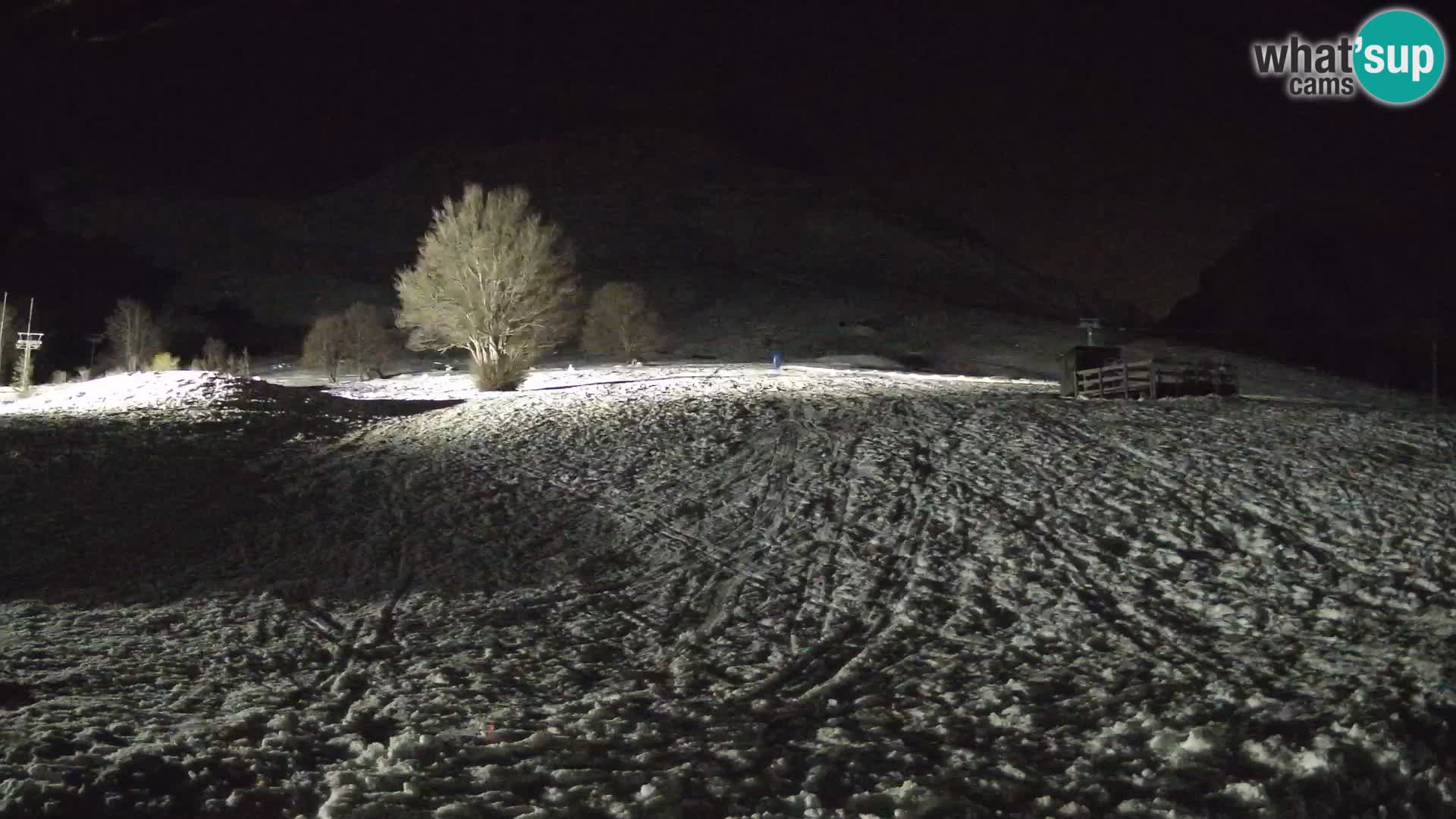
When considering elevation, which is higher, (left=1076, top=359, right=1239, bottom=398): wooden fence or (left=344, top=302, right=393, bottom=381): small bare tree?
(left=344, top=302, right=393, bottom=381): small bare tree

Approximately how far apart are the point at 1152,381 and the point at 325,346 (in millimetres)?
76302

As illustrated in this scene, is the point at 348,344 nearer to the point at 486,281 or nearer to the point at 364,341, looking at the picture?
the point at 364,341

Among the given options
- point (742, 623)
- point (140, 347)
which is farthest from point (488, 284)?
point (140, 347)

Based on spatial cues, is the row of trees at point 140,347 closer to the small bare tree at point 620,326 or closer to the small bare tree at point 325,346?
the small bare tree at point 325,346

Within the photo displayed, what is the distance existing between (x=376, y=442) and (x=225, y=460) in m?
3.95

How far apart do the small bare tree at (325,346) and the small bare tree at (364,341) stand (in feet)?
1.95

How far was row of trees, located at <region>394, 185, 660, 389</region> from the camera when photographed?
41.3m

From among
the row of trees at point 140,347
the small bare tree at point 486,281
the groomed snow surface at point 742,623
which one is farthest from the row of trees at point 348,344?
the groomed snow surface at point 742,623

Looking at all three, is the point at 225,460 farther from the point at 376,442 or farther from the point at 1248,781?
the point at 1248,781

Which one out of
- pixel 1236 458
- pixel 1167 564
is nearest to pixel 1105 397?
pixel 1236 458

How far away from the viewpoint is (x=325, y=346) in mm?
84938

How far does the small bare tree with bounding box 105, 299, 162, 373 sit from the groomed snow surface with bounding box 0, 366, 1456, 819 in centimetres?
8317

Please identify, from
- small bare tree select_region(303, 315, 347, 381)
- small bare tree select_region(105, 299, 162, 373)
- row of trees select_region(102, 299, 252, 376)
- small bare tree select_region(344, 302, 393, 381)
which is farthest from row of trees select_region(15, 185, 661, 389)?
small bare tree select_region(105, 299, 162, 373)

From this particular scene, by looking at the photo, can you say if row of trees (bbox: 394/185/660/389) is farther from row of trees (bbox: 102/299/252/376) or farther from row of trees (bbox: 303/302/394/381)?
row of trees (bbox: 102/299/252/376)
